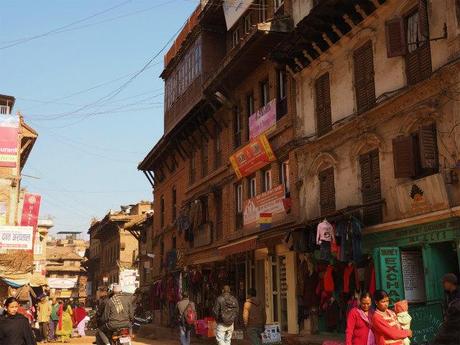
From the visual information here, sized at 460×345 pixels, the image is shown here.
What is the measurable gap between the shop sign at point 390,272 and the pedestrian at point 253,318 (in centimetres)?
299

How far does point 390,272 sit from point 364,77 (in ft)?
17.8

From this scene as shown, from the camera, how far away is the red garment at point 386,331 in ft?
23.8

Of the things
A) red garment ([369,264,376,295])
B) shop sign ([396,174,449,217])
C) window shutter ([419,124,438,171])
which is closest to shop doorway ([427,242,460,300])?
shop sign ([396,174,449,217])

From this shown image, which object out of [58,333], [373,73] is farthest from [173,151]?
[373,73]

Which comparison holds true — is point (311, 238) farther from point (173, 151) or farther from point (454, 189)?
point (173, 151)

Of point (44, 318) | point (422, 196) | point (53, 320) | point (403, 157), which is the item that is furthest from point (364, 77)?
point (53, 320)

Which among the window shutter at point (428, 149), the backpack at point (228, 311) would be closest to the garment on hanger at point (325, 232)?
the backpack at point (228, 311)

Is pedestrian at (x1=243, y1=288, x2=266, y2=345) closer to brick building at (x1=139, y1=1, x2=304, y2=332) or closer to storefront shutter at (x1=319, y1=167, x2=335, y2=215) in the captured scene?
brick building at (x1=139, y1=1, x2=304, y2=332)

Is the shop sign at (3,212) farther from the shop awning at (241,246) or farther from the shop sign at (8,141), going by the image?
the shop awning at (241,246)

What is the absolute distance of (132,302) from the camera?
41.0 feet

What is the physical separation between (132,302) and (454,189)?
23.4 feet

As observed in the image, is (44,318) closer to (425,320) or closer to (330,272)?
(330,272)

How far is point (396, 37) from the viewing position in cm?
1370

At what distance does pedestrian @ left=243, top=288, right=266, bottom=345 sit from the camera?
→ 14156mm
